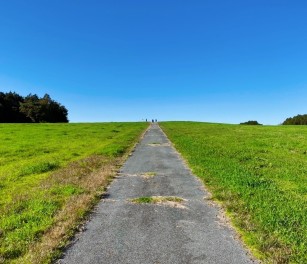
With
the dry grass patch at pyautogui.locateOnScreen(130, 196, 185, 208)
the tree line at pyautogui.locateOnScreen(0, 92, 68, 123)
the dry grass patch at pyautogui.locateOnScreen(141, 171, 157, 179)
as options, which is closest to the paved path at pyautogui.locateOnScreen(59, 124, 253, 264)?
the dry grass patch at pyautogui.locateOnScreen(130, 196, 185, 208)

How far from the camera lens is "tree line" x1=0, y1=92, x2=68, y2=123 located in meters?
129

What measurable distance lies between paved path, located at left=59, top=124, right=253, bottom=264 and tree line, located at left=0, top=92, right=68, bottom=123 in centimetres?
12528

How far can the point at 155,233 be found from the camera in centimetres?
874

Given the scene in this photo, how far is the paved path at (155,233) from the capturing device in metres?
7.39

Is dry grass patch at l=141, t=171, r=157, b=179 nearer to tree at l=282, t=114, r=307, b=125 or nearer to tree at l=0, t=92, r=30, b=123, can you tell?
tree at l=282, t=114, r=307, b=125

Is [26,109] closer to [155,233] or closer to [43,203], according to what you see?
[43,203]

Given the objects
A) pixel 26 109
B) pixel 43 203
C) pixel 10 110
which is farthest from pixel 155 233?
pixel 10 110

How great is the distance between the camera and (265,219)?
975 centimetres

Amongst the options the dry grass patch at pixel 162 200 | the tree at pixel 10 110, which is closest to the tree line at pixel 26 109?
the tree at pixel 10 110

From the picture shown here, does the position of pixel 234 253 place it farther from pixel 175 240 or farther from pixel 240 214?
pixel 240 214

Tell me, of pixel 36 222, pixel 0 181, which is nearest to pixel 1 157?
pixel 0 181

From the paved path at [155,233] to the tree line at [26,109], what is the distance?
125 meters

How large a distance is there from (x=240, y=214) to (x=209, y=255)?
324 cm

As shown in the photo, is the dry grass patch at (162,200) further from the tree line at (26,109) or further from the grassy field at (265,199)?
the tree line at (26,109)
